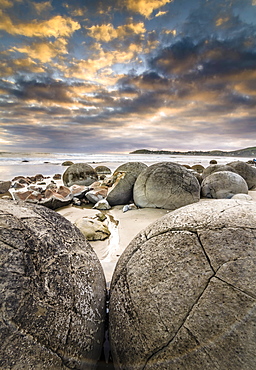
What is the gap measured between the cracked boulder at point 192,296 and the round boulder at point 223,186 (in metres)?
6.22

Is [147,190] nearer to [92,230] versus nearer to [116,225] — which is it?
[116,225]

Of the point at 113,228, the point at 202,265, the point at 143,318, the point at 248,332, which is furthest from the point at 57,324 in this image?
the point at 113,228

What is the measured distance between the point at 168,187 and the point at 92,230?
254 cm

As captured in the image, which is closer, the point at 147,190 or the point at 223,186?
the point at 147,190

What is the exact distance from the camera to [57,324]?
1.28m

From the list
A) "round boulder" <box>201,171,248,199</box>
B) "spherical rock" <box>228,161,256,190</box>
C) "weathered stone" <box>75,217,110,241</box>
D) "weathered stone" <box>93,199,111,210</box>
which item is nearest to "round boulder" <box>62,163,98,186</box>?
"weathered stone" <box>93,199,111,210</box>

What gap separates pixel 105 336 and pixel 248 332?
3.66 feet

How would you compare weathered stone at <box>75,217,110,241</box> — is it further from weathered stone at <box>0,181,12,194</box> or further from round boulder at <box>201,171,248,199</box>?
weathered stone at <box>0,181,12,194</box>

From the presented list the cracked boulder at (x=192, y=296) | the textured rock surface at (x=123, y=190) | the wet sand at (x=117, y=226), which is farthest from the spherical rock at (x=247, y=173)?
the cracked boulder at (x=192, y=296)

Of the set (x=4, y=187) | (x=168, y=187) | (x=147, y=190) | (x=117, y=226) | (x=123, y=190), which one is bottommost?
(x=117, y=226)

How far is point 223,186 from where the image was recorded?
7.38 m

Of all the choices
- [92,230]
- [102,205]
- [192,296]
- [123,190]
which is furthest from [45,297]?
[123,190]

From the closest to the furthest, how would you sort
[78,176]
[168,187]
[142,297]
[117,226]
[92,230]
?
[142,297] < [92,230] < [117,226] < [168,187] < [78,176]

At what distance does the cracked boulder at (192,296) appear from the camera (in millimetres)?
1141
